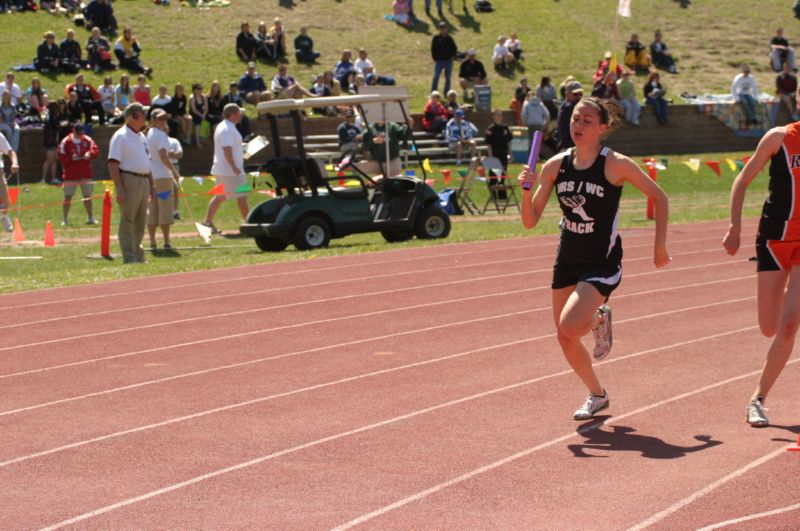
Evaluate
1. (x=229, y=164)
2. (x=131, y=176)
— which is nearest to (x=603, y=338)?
(x=131, y=176)

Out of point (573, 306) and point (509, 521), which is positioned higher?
point (573, 306)

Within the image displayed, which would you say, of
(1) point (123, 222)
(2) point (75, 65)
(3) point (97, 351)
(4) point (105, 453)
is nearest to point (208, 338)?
(3) point (97, 351)

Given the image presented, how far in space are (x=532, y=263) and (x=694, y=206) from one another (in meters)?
11.5

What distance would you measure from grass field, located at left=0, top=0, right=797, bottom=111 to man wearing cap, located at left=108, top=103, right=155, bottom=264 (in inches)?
534

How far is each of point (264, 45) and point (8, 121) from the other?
8941mm

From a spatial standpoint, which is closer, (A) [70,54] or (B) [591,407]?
(B) [591,407]

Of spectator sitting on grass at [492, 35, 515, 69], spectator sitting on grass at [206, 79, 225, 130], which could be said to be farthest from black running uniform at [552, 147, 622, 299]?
spectator sitting on grass at [492, 35, 515, 69]

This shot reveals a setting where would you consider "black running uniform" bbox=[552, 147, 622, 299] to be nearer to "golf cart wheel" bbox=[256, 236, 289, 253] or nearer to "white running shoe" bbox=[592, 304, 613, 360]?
"white running shoe" bbox=[592, 304, 613, 360]

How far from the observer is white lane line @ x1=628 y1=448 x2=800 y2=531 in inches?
214

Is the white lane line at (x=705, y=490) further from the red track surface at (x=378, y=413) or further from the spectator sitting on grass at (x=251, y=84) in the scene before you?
the spectator sitting on grass at (x=251, y=84)

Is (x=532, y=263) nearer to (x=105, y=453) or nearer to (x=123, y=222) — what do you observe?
(x=123, y=222)

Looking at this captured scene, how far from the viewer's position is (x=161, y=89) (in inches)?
1099

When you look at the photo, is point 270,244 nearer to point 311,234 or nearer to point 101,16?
point 311,234

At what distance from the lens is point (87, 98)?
27500mm
